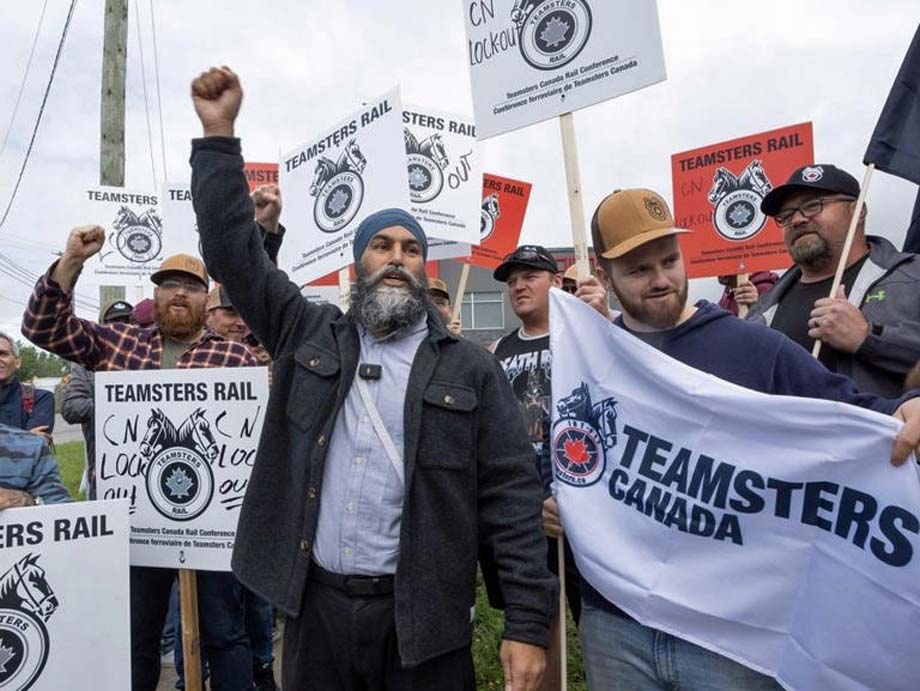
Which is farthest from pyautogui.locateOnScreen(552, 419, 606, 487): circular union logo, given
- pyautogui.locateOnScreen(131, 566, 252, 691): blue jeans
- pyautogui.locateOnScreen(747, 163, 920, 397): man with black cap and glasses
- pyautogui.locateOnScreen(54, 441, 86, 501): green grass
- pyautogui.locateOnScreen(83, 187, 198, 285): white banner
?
pyautogui.locateOnScreen(54, 441, 86, 501): green grass

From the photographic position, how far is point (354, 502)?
76.2 inches

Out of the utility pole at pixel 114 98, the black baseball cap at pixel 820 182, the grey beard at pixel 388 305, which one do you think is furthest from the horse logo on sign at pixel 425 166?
the utility pole at pixel 114 98

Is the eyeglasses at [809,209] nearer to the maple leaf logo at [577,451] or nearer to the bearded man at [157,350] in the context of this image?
the maple leaf logo at [577,451]

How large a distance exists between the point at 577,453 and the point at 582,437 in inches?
1.9

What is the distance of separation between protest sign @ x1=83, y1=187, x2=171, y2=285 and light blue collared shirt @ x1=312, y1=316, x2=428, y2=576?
5.38 meters

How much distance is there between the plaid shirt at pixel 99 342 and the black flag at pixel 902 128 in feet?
9.37

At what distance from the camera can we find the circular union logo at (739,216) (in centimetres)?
514

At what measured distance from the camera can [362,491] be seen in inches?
76.5

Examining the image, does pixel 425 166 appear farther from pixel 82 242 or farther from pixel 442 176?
pixel 82 242

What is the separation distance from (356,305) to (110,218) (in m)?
5.41

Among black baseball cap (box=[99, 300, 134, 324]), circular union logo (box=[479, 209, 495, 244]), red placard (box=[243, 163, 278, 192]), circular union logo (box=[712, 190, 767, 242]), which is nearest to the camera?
circular union logo (box=[712, 190, 767, 242])

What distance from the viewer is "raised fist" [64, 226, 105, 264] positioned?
108 inches

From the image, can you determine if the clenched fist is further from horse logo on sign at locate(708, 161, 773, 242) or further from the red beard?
horse logo on sign at locate(708, 161, 773, 242)

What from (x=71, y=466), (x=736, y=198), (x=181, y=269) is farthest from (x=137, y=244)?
(x=71, y=466)
